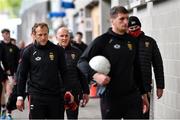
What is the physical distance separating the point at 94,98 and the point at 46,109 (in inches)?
451

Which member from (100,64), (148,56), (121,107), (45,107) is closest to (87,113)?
(148,56)

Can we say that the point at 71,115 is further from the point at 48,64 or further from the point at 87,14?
the point at 87,14

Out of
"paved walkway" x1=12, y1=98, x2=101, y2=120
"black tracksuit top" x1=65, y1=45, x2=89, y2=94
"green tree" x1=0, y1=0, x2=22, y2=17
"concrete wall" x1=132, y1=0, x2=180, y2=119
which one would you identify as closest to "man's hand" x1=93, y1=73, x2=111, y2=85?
"black tracksuit top" x1=65, y1=45, x2=89, y2=94

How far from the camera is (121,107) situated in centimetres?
764

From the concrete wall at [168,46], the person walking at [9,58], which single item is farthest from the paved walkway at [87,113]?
the concrete wall at [168,46]

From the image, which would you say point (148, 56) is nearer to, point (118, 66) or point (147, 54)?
point (147, 54)

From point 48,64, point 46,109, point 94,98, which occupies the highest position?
point 48,64

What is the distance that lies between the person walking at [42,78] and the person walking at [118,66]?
3.53 feet

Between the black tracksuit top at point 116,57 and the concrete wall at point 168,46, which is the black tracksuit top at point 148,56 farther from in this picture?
the black tracksuit top at point 116,57

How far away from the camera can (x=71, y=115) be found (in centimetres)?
1081

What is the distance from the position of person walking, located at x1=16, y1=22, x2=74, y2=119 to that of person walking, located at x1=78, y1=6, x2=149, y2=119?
1076 mm

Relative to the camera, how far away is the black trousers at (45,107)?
8586 mm

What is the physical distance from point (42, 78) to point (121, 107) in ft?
4.58

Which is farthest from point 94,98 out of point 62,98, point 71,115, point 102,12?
point 62,98
